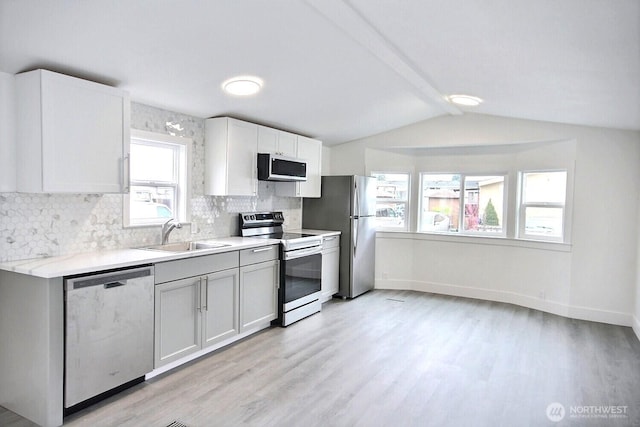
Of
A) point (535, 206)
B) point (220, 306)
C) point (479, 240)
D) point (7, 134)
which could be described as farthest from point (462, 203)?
point (7, 134)

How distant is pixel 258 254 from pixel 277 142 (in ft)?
4.61

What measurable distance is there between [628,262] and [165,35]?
4985 mm

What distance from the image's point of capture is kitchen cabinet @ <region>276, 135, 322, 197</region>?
5047 mm

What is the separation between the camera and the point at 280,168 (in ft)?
14.8

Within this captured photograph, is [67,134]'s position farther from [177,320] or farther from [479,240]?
[479,240]

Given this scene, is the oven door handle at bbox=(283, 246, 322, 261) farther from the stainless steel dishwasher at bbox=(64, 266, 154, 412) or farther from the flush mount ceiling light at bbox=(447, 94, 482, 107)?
the flush mount ceiling light at bbox=(447, 94, 482, 107)

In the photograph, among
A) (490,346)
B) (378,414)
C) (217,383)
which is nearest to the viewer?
(378,414)

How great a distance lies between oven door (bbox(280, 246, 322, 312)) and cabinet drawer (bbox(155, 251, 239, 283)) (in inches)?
29.1

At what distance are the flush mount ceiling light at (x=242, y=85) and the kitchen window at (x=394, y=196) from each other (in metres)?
2.98

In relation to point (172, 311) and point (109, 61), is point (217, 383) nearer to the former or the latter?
point (172, 311)

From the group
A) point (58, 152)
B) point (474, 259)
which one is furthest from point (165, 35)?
point (474, 259)

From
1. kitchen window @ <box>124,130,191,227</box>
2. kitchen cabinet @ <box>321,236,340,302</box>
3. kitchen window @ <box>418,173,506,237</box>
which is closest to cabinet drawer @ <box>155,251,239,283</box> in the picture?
kitchen window @ <box>124,130,191,227</box>

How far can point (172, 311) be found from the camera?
3066 millimetres

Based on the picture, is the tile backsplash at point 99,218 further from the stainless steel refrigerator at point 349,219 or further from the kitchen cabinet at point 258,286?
the stainless steel refrigerator at point 349,219
